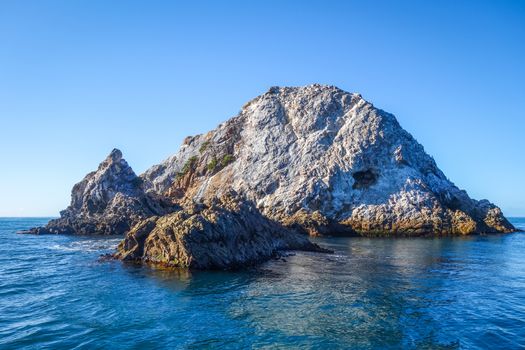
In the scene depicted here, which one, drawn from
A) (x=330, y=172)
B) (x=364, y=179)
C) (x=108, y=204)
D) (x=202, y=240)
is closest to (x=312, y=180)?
(x=330, y=172)

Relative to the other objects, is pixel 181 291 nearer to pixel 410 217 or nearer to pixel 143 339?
pixel 143 339

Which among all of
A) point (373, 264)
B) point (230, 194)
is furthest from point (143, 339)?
point (230, 194)

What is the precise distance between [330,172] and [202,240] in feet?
179

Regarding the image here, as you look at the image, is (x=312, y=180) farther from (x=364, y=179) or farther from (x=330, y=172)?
(x=364, y=179)

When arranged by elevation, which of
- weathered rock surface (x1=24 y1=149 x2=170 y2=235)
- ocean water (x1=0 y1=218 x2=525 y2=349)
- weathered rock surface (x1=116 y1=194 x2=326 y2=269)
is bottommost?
ocean water (x1=0 y1=218 x2=525 y2=349)

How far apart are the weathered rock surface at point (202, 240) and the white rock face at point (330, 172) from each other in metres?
35.9

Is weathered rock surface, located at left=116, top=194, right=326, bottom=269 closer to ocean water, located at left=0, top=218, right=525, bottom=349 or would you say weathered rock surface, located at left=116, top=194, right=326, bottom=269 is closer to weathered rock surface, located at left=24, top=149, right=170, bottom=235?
ocean water, located at left=0, top=218, right=525, bottom=349

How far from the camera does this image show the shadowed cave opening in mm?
84875

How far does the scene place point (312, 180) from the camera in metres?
83.8

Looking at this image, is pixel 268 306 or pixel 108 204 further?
pixel 108 204

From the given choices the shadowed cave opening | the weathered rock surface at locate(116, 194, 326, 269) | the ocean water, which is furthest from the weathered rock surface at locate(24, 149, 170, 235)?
the ocean water

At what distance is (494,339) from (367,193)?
65.9 meters

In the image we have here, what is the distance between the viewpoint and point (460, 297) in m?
25.4

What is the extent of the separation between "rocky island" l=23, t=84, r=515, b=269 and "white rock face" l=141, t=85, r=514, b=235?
0.22m
